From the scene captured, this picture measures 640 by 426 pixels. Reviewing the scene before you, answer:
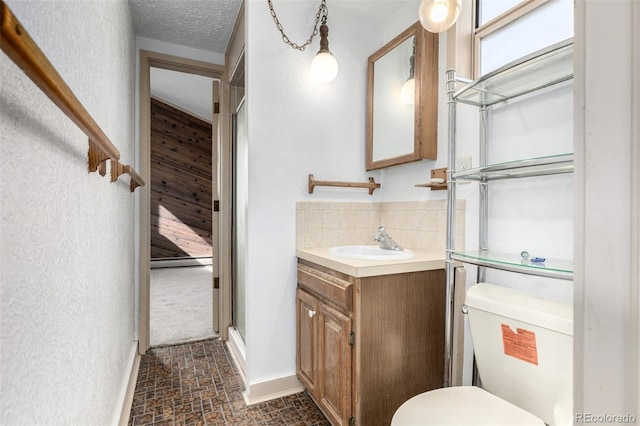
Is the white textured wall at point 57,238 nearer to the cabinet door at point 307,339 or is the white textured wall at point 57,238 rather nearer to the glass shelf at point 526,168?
the cabinet door at point 307,339

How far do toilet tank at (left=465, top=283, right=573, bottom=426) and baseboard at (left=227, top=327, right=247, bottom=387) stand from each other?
1366 millimetres

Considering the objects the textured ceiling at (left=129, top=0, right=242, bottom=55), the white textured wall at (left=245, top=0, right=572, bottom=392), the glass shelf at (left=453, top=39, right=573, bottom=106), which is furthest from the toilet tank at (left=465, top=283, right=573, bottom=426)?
the textured ceiling at (left=129, top=0, right=242, bottom=55)

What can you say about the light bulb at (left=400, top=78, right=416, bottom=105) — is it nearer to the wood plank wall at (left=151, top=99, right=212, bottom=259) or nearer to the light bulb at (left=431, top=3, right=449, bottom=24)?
the light bulb at (left=431, top=3, right=449, bottom=24)

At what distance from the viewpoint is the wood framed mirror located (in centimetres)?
168

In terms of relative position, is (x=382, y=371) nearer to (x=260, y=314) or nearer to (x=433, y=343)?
(x=433, y=343)

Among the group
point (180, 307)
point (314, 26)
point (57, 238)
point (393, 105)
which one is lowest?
point (180, 307)

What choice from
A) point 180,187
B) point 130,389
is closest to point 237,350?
point 130,389

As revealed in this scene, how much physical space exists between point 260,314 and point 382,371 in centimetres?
77

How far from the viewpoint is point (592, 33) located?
35 cm

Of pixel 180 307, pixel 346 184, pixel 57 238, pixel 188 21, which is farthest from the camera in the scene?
pixel 180 307

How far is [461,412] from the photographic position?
1.03 meters

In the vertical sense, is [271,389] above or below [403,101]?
below

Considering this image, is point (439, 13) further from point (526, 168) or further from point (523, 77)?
point (526, 168)

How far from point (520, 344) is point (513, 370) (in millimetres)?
109
